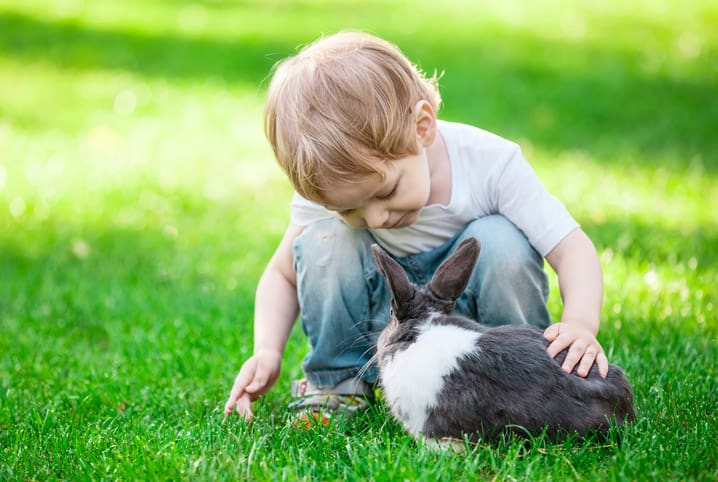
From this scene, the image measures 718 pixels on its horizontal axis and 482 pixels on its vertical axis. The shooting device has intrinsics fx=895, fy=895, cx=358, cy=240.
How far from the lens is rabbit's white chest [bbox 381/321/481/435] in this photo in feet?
7.93

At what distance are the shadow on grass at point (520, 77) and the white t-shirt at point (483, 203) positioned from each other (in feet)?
12.3

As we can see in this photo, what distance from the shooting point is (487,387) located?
2.40 metres

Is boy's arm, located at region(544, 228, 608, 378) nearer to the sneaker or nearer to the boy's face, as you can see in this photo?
the boy's face

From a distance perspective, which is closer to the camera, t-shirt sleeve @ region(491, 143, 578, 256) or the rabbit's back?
the rabbit's back

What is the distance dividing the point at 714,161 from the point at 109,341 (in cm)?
469

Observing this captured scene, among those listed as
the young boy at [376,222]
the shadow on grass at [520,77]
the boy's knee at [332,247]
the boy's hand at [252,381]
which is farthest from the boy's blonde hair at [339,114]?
the shadow on grass at [520,77]

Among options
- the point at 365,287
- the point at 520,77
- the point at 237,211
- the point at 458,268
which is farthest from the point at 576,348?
the point at 520,77

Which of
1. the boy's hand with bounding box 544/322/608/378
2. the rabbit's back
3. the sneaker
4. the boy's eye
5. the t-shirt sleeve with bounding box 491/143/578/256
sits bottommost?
the sneaker

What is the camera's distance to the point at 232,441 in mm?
2555

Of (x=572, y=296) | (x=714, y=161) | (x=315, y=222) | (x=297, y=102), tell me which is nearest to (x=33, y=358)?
(x=315, y=222)

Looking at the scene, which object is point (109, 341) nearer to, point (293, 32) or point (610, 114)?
point (610, 114)

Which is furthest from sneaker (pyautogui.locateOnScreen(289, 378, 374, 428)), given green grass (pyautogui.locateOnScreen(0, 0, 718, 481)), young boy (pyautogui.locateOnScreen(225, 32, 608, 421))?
green grass (pyautogui.locateOnScreen(0, 0, 718, 481))

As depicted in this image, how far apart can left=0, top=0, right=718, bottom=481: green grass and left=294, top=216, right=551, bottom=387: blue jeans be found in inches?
12.3

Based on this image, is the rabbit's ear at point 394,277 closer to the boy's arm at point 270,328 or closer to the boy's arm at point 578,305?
the boy's arm at point 578,305
